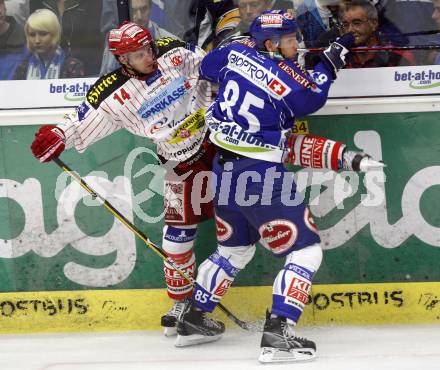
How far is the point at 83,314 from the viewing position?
529cm

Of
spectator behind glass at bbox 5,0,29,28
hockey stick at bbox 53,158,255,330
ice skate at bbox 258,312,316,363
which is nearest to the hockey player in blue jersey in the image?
ice skate at bbox 258,312,316,363

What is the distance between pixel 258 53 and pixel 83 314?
170 cm

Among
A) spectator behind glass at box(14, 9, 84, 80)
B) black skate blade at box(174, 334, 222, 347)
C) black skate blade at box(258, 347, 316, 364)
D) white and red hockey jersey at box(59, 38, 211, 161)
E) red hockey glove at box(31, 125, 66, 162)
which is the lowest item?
black skate blade at box(174, 334, 222, 347)

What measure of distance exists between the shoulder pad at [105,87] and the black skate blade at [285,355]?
4.65 feet

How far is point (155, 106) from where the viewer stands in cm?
488

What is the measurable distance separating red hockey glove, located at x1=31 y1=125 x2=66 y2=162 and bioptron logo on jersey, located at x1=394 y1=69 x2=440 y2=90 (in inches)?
64.9

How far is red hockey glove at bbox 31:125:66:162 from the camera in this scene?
476 cm

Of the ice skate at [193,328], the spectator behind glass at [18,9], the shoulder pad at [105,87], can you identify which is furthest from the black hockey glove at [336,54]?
the spectator behind glass at [18,9]

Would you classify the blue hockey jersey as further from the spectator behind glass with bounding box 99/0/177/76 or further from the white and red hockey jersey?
the spectator behind glass with bounding box 99/0/177/76

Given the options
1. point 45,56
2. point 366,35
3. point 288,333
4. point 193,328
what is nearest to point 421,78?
point 366,35

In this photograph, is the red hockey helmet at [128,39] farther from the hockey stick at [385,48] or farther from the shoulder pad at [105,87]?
the hockey stick at [385,48]

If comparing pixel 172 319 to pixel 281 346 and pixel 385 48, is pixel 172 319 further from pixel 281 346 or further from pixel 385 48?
pixel 385 48

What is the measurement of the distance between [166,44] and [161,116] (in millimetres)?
351

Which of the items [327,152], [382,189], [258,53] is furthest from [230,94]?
[382,189]
